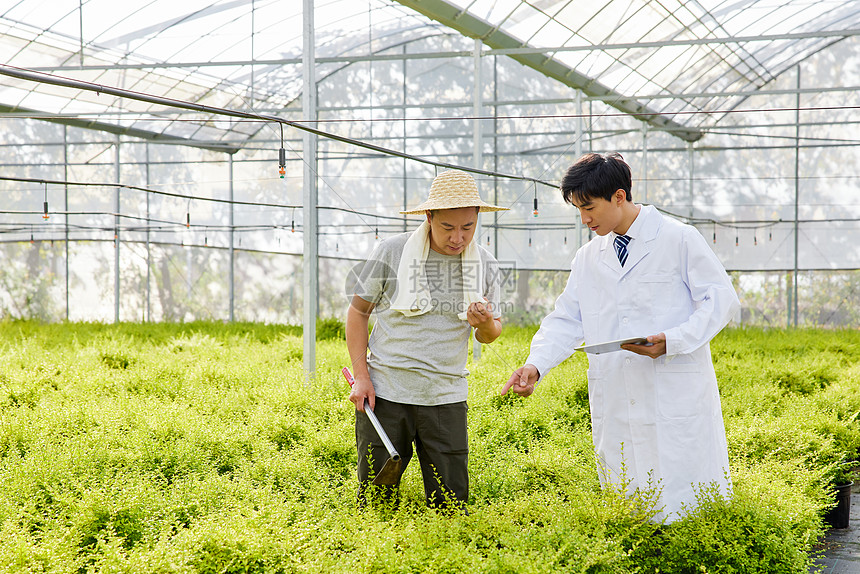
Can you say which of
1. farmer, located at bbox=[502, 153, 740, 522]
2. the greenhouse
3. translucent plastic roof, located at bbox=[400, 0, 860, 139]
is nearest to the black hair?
farmer, located at bbox=[502, 153, 740, 522]

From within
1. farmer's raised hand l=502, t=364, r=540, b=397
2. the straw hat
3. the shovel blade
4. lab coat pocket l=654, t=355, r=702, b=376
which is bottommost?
the shovel blade

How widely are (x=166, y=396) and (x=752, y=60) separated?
12.5m

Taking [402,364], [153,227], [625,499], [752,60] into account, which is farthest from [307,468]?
[752,60]

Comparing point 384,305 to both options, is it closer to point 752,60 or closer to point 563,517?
point 563,517

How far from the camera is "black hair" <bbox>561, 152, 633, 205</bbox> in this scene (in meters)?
2.46

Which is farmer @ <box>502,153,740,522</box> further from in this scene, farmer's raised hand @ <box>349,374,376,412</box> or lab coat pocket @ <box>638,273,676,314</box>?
farmer's raised hand @ <box>349,374,376,412</box>

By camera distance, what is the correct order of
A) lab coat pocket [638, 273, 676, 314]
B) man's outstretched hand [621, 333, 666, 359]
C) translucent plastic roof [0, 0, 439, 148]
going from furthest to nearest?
translucent plastic roof [0, 0, 439, 148] < lab coat pocket [638, 273, 676, 314] < man's outstretched hand [621, 333, 666, 359]

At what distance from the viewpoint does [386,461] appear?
270 centimetres

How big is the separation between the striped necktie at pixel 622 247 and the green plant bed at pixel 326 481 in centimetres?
89

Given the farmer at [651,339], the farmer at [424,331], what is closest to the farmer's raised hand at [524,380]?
the farmer at [651,339]

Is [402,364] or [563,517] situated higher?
[402,364]

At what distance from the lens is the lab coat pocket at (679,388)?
97.1 inches

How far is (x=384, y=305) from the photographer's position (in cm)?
275

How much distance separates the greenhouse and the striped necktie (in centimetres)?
142
